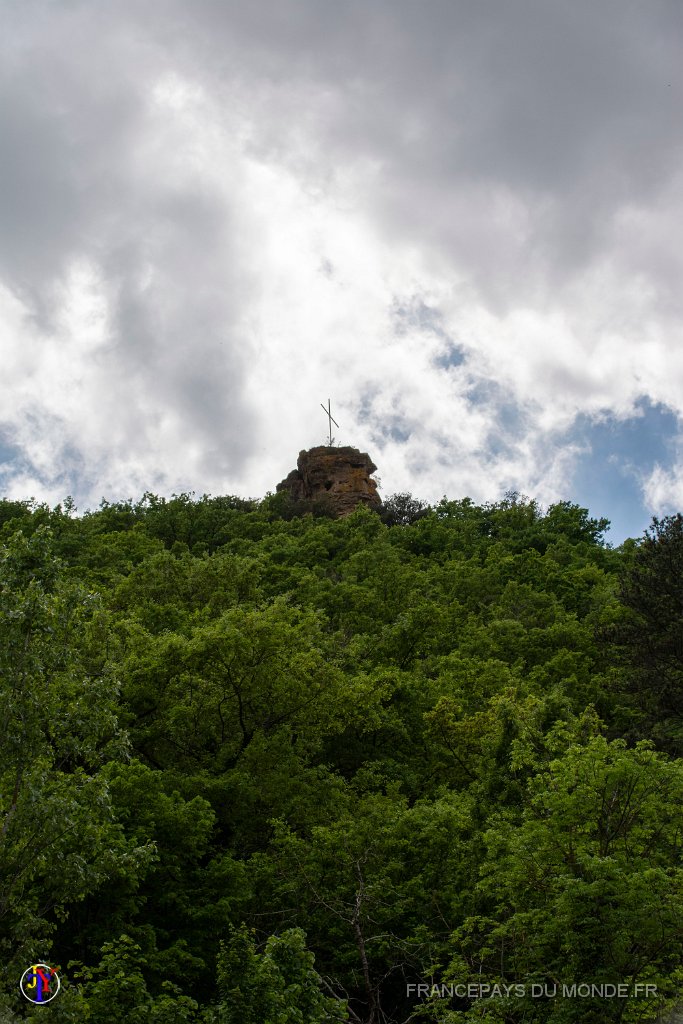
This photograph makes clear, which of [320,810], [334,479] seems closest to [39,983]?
[320,810]

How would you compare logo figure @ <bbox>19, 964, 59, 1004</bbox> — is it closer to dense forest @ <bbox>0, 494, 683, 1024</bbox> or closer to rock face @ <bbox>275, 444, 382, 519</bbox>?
dense forest @ <bbox>0, 494, 683, 1024</bbox>

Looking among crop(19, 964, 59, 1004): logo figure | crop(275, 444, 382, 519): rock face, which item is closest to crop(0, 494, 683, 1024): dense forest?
crop(19, 964, 59, 1004): logo figure

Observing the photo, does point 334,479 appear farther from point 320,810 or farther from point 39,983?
point 39,983

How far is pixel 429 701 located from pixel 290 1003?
1736 centimetres

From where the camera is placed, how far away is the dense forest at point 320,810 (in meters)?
12.4

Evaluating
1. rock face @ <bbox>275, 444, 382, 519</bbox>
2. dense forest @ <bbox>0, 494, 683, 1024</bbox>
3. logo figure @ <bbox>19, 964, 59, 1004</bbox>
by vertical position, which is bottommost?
logo figure @ <bbox>19, 964, 59, 1004</bbox>

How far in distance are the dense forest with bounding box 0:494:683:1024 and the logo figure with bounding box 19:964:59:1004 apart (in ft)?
0.63

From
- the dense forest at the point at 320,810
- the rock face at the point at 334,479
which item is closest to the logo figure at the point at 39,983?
the dense forest at the point at 320,810

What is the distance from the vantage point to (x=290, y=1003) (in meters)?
11.7

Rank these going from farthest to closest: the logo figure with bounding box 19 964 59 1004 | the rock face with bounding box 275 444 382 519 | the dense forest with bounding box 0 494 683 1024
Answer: the rock face with bounding box 275 444 382 519
the dense forest with bounding box 0 494 683 1024
the logo figure with bounding box 19 964 59 1004

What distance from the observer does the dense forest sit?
12438mm

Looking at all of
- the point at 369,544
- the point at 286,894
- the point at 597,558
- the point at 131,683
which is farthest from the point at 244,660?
the point at 597,558

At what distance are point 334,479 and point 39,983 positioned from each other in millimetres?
72749

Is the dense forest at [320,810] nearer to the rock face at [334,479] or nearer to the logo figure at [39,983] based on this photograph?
the logo figure at [39,983]
